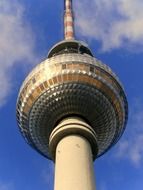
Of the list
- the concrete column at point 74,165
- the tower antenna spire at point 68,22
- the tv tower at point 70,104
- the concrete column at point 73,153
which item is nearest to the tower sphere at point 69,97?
the tv tower at point 70,104

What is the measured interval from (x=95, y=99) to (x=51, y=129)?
16.2ft

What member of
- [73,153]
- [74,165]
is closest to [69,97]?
[73,153]

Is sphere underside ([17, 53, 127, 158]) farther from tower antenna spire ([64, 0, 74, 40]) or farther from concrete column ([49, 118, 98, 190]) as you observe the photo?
tower antenna spire ([64, 0, 74, 40])

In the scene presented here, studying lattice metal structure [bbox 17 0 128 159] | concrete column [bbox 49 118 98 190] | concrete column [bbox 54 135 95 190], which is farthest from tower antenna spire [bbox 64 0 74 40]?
concrete column [bbox 54 135 95 190]

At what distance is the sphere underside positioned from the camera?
38281 mm

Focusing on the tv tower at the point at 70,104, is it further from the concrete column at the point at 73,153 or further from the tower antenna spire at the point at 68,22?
the tower antenna spire at the point at 68,22

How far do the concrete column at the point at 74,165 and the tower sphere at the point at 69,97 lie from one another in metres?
3.53

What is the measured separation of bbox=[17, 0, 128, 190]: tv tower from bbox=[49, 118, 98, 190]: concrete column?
0.09 m

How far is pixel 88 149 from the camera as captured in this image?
35.6 meters

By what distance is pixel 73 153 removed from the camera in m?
34.2

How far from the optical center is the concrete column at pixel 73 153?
32.4m

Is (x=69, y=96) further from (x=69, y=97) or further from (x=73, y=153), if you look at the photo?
(x=73, y=153)

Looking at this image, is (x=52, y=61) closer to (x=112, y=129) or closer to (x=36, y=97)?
(x=36, y=97)

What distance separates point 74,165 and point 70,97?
7170mm
